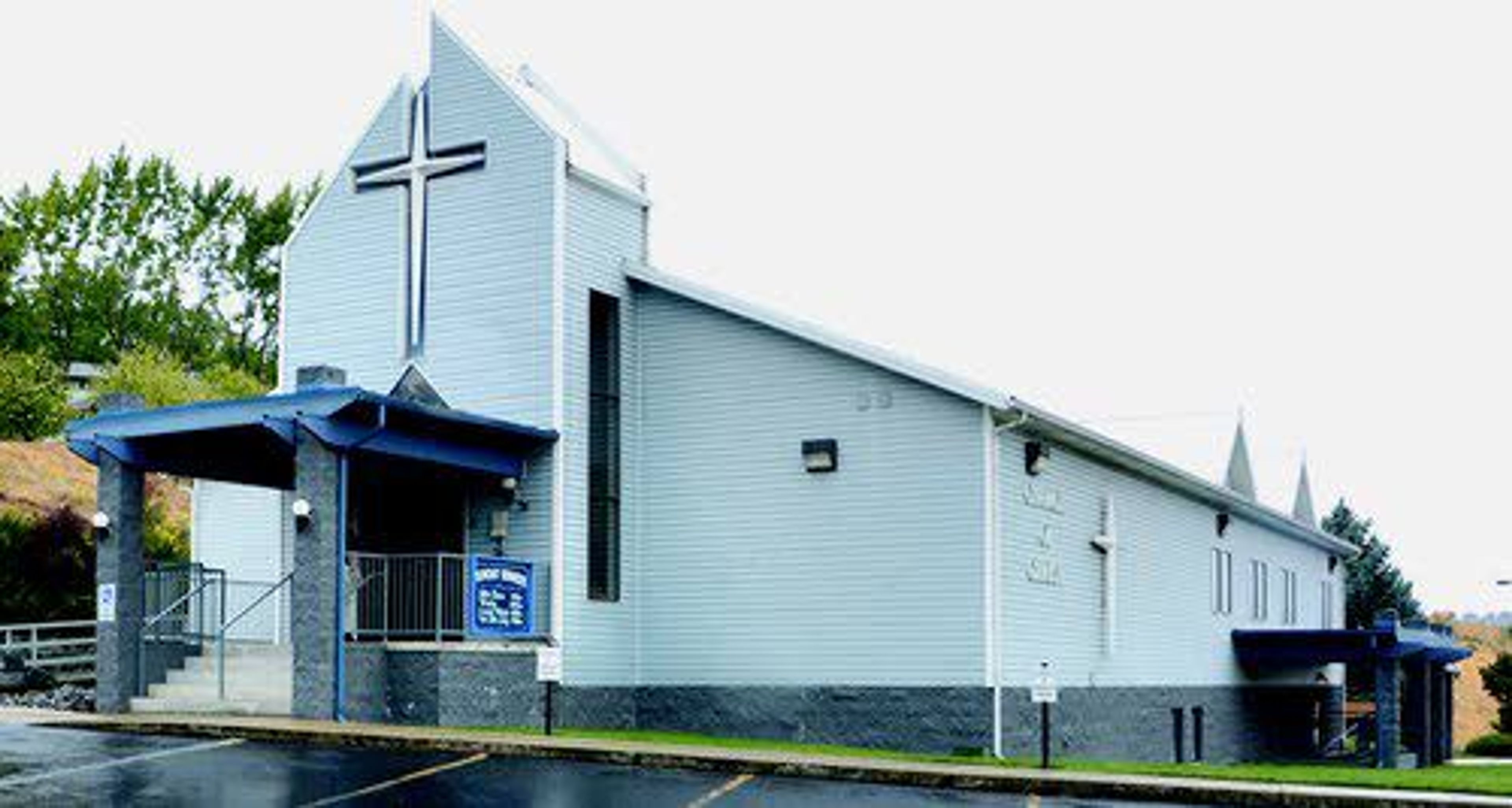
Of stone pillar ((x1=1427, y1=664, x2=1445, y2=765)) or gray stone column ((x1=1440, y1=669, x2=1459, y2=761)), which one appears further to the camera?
gray stone column ((x1=1440, y1=669, x2=1459, y2=761))

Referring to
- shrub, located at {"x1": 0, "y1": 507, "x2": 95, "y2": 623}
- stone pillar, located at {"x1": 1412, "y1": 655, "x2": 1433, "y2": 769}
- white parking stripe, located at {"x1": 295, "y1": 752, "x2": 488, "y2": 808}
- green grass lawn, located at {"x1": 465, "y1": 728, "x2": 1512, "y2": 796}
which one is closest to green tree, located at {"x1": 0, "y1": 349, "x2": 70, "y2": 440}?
shrub, located at {"x1": 0, "y1": 507, "x2": 95, "y2": 623}

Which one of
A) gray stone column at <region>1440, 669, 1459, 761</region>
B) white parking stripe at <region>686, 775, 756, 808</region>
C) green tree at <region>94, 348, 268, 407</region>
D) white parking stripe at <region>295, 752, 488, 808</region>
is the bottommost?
gray stone column at <region>1440, 669, 1459, 761</region>

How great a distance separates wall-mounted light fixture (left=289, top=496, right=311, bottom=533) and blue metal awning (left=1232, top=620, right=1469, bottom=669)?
22.4m

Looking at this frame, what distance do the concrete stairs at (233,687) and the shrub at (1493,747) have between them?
37596 millimetres

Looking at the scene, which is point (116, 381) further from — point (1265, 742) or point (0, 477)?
point (1265, 742)

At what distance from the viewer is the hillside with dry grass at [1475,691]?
73.8m

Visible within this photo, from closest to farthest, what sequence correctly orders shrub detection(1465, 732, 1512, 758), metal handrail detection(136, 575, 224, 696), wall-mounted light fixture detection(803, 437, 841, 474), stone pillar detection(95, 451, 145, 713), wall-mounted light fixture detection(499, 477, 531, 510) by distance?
stone pillar detection(95, 451, 145, 713) → metal handrail detection(136, 575, 224, 696) → wall-mounted light fixture detection(803, 437, 841, 474) → wall-mounted light fixture detection(499, 477, 531, 510) → shrub detection(1465, 732, 1512, 758)

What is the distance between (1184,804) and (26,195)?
7378cm

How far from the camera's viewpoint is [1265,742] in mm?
43656

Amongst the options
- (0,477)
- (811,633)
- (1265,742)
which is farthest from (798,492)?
(0,477)

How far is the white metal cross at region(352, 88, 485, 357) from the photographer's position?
97.5 feet

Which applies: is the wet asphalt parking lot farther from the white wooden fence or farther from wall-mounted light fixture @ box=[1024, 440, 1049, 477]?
the white wooden fence

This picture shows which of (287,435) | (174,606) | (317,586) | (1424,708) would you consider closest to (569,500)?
(317,586)

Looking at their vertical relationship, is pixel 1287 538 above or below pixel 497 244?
below
